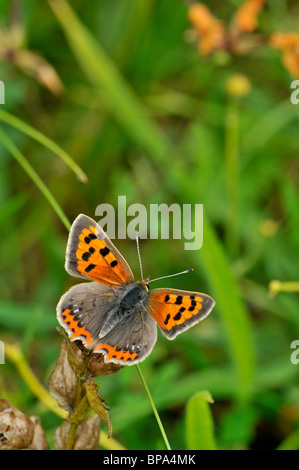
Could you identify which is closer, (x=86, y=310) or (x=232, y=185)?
(x=86, y=310)

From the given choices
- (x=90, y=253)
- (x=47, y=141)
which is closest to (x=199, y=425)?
(x=90, y=253)

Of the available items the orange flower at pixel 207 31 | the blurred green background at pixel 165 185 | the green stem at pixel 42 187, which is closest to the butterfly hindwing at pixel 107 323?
the green stem at pixel 42 187

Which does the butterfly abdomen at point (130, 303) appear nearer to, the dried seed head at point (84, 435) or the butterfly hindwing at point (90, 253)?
the butterfly hindwing at point (90, 253)

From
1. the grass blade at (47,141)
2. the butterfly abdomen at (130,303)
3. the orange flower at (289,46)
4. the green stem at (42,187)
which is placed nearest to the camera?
the butterfly abdomen at (130,303)

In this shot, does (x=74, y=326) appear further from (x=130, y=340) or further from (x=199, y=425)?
(x=199, y=425)

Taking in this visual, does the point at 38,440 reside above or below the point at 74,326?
below

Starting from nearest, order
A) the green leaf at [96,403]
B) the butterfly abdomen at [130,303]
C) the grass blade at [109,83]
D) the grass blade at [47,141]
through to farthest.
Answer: the green leaf at [96,403] → the butterfly abdomen at [130,303] → the grass blade at [47,141] → the grass blade at [109,83]

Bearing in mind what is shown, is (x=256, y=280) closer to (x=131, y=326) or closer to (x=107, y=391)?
(x=107, y=391)
